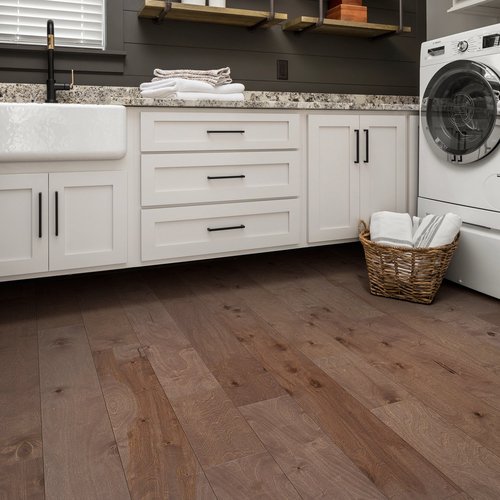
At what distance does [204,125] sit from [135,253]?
0.61 metres

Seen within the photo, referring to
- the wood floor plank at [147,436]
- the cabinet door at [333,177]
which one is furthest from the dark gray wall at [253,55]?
the wood floor plank at [147,436]

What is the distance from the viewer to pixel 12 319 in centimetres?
204

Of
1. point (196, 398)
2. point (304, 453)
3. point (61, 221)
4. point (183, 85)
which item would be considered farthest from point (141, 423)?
point (183, 85)

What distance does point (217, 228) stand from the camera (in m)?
2.33

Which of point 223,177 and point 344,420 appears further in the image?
point 223,177

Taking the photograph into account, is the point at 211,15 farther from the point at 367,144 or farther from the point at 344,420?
the point at 344,420

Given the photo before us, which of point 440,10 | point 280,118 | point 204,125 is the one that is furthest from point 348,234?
point 440,10

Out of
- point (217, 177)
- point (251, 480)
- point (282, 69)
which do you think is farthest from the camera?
point (282, 69)

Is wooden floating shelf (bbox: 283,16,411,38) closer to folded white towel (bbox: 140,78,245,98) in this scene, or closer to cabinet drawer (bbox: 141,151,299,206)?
folded white towel (bbox: 140,78,245,98)

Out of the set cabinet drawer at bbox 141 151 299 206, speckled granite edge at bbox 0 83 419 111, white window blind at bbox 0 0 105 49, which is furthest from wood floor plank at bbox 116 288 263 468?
white window blind at bbox 0 0 105 49

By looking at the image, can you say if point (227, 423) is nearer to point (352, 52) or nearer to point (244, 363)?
point (244, 363)

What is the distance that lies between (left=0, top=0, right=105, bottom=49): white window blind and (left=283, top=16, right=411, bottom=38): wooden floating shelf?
1033mm

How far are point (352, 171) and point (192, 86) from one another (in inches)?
34.0

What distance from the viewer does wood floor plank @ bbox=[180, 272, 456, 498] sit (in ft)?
3.49
